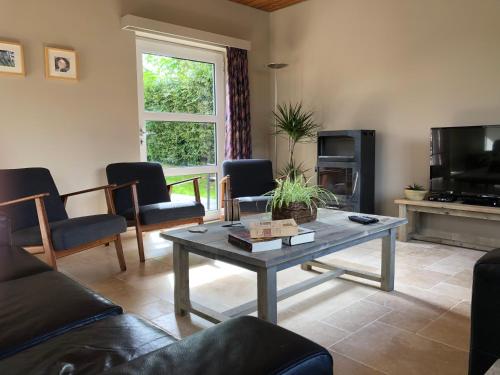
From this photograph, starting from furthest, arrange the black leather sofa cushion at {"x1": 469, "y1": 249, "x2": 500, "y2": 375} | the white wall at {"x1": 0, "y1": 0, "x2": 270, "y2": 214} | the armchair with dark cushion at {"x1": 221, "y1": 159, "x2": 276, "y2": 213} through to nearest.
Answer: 1. the armchair with dark cushion at {"x1": 221, "y1": 159, "x2": 276, "y2": 213}
2. the white wall at {"x1": 0, "y1": 0, "x2": 270, "y2": 214}
3. the black leather sofa cushion at {"x1": 469, "y1": 249, "x2": 500, "y2": 375}

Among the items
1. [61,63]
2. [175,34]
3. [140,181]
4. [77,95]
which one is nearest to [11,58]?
[61,63]

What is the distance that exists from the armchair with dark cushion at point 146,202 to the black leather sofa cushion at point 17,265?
4.20ft

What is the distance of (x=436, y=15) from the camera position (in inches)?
155

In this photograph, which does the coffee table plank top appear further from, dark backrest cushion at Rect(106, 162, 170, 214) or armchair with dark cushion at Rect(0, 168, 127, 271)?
dark backrest cushion at Rect(106, 162, 170, 214)

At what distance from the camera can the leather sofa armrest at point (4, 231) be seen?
2.12 m

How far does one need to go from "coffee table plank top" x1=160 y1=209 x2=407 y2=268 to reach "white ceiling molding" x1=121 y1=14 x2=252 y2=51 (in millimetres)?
2556

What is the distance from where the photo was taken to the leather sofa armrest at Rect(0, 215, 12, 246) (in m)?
2.12

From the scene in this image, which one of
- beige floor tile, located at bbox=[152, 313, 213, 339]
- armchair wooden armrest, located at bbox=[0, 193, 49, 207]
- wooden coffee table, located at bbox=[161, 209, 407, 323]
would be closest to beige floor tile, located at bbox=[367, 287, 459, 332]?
wooden coffee table, located at bbox=[161, 209, 407, 323]

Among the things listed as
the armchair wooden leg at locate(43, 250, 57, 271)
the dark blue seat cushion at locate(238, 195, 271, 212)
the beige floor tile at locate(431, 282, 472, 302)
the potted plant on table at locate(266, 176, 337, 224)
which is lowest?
the beige floor tile at locate(431, 282, 472, 302)

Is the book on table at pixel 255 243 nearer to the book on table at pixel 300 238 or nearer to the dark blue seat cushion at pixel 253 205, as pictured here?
the book on table at pixel 300 238

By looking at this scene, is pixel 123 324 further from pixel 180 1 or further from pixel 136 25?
pixel 180 1

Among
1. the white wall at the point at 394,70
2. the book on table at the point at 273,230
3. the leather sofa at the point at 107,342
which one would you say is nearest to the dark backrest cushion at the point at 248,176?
the white wall at the point at 394,70

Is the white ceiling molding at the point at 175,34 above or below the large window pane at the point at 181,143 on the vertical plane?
above

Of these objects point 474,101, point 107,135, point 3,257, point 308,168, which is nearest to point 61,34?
point 107,135
